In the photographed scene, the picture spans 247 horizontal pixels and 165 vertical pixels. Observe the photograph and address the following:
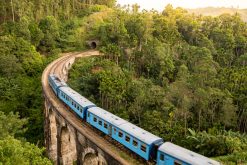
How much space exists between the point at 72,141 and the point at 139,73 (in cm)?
3218

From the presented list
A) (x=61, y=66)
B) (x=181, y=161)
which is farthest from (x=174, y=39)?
(x=181, y=161)

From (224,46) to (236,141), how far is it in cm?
4069

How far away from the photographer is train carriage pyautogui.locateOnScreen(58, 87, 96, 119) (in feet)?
83.3

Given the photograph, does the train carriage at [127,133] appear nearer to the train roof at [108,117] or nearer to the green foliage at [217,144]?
the train roof at [108,117]

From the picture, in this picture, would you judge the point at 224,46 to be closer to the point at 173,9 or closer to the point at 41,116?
the point at 173,9

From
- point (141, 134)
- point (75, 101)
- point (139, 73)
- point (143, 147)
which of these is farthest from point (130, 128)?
point (139, 73)

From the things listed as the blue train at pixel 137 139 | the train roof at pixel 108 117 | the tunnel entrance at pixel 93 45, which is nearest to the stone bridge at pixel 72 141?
the blue train at pixel 137 139

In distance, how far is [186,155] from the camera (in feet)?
52.1

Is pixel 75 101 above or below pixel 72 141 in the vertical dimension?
above

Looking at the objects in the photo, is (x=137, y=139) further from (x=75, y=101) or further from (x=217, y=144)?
(x=217, y=144)

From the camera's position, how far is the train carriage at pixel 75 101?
25.4 m

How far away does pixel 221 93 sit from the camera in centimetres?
3569

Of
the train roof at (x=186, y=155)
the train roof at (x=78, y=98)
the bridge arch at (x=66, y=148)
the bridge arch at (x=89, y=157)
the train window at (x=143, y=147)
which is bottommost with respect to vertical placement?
the bridge arch at (x=66, y=148)

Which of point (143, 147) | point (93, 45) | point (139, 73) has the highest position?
point (93, 45)
